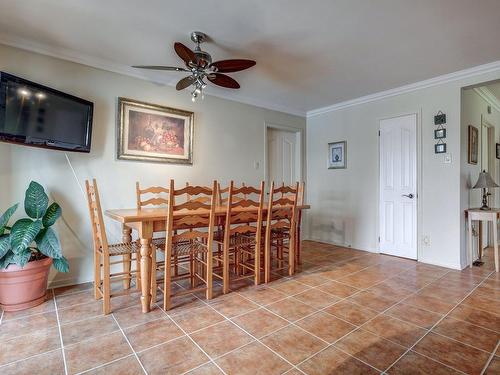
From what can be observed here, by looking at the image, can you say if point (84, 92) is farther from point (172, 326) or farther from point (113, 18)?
point (172, 326)

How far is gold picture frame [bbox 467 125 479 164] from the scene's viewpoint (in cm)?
356

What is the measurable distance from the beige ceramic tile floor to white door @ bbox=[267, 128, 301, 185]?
2324 mm

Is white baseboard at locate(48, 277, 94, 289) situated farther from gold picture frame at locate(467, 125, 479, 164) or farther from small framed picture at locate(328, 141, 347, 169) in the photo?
gold picture frame at locate(467, 125, 479, 164)

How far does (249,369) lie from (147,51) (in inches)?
115

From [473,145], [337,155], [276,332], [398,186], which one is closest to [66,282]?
[276,332]

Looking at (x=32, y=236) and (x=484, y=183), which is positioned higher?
(x=484, y=183)

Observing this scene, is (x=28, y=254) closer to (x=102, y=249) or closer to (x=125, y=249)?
(x=102, y=249)

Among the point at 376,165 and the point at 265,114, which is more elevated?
the point at 265,114

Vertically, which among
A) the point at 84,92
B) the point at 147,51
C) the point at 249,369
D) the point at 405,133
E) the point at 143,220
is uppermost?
the point at 147,51

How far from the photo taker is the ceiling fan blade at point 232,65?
2376 mm

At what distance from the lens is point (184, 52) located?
88.4 inches

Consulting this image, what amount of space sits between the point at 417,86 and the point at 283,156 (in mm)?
2213

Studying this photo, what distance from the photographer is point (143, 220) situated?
2.19 m

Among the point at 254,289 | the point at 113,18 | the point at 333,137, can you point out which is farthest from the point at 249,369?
the point at 333,137
